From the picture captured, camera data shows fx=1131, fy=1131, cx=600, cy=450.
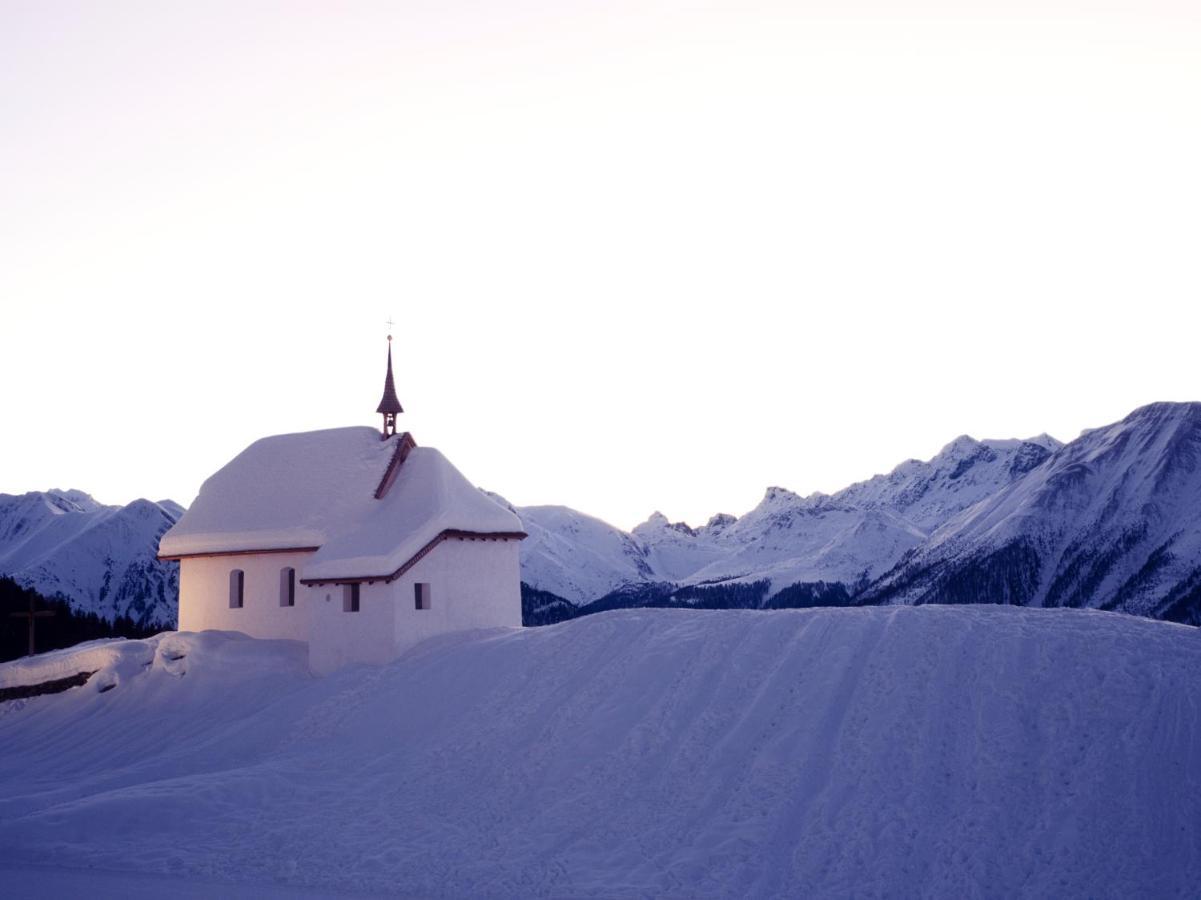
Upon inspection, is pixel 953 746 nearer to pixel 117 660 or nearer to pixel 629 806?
pixel 629 806

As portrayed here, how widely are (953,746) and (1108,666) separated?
15.3 ft

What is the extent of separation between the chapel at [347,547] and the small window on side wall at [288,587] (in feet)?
0.14

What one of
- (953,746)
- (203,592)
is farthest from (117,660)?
(953,746)

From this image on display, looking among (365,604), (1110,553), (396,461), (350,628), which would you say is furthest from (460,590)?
(1110,553)

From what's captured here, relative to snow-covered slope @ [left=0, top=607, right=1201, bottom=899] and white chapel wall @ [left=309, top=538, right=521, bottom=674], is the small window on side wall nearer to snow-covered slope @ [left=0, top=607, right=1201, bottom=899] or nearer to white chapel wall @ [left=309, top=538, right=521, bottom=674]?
white chapel wall @ [left=309, top=538, right=521, bottom=674]

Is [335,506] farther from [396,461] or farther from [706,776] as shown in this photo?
[706,776]

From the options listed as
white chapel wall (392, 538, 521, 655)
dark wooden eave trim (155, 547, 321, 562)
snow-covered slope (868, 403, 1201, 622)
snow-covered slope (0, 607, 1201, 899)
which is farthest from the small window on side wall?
snow-covered slope (868, 403, 1201, 622)

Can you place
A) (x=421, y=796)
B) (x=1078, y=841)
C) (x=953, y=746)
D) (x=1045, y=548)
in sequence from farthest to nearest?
(x=1045, y=548) < (x=421, y=796) < (x=953, y=746) < (x=1078, y=841)

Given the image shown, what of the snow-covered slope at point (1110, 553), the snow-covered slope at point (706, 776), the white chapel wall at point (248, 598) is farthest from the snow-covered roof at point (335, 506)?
the snow-covered slope at point (1110, 553)

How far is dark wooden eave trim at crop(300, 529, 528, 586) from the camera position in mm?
41812

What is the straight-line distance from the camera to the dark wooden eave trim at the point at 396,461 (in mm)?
48812

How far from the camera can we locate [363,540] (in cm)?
4441

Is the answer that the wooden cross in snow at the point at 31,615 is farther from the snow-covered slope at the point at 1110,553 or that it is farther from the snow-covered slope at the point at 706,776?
the snow-covered slope at the point at 1110,553

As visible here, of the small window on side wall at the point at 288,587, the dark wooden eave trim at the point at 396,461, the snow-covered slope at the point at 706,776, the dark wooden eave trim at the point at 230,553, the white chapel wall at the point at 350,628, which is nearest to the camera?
the snow-covered slope at the point at 706,776
